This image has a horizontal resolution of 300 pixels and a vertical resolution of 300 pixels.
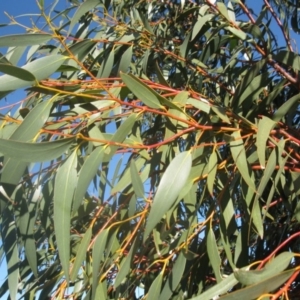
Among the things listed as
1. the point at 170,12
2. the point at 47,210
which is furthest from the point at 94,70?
the point at 47,210

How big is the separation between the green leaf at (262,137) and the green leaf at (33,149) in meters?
0.33

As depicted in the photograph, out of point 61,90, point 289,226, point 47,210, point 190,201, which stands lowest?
point 289,226

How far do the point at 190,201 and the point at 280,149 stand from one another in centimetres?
23

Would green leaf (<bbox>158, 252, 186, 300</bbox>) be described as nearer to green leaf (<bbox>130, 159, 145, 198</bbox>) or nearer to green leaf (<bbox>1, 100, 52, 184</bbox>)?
green leaf (<bbox>130, 159, 145, 198</bbox>)

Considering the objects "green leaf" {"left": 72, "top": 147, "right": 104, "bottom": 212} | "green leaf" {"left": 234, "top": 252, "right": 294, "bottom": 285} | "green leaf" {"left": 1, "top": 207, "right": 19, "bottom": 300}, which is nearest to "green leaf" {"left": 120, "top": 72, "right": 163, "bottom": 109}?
"green leaf" {"left": 72, "top": 147, "right": 104, "bottom": 212}

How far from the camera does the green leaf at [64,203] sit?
100cm

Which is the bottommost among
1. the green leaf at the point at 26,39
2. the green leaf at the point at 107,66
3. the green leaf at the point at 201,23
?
the green leaf at the point at 201,23

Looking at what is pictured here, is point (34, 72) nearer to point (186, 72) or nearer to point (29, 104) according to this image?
point (29, 104)

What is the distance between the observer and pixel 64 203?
1002mm

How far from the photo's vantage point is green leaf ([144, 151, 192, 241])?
95 centimetres

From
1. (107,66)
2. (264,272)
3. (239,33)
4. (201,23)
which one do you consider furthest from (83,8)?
(264,272)

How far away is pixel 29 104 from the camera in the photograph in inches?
60.3

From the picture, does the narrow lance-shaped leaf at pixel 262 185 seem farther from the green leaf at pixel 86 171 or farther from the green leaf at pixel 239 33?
the green leaf at pixel 239 33

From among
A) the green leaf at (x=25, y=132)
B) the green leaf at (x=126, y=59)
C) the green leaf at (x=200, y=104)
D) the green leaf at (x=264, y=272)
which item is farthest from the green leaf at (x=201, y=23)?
the green leaf at (x=264, y=272)
